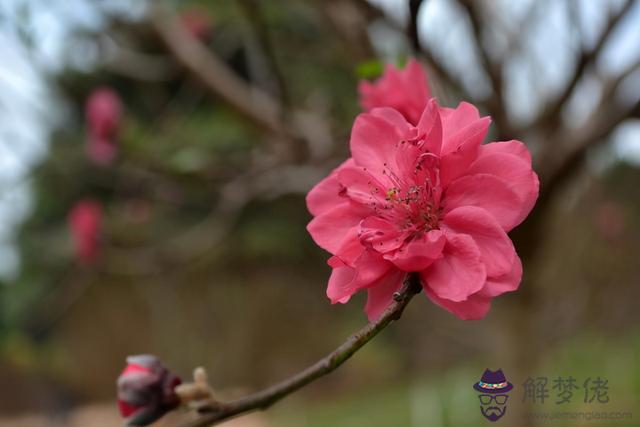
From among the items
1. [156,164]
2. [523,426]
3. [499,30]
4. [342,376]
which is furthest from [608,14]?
[342,376]

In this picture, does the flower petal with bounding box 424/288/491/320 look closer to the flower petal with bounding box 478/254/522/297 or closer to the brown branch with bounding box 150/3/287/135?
the flower petal with bounding box 478/254/522/297

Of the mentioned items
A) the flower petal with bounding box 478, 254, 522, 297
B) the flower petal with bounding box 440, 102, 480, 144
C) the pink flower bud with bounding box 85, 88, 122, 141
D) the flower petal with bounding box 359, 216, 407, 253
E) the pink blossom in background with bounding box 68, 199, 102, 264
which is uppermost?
the pink flower bud with bounding box 85, 88, 122, 141

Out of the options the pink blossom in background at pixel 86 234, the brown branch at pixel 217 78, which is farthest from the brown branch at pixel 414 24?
the pink blossom in background at pixel 86 234

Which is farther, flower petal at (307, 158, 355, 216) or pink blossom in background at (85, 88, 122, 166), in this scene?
pink blossom in background at (85, 88, 122, 166)

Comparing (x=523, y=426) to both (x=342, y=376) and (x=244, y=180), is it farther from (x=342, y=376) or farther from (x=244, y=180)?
(x=342, y=376)

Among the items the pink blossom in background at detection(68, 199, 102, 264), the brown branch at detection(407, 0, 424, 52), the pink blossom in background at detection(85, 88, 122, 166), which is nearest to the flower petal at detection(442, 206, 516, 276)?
the brown branch at detection(407, 0, 424, 52)

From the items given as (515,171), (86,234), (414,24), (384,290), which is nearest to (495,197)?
(515,171)

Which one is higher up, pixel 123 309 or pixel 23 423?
pixel 123 309
